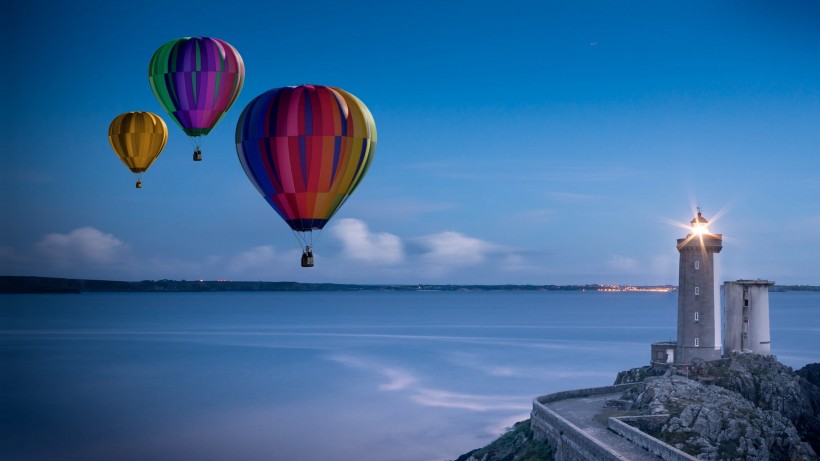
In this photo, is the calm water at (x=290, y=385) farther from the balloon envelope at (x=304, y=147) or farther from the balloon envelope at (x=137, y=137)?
the balloon envelope at (x=304, y=147)

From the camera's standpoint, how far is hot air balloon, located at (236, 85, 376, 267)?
3512 centimetres

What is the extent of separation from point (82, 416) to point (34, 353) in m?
53.6

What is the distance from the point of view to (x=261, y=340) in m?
136

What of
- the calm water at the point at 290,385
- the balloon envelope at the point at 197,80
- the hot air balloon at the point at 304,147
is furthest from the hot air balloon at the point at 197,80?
the calm water at the point at 290,385

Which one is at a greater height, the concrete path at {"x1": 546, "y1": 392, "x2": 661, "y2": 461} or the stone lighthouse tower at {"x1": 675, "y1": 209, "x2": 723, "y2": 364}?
the stone lighthouse tower at {"x1": 675, "y1": 209, "x2": 723, "y2": 364}

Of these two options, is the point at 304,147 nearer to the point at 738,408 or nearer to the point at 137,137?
the point at 738,408

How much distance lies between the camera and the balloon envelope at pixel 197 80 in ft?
157

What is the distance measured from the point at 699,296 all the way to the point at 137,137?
36.9 metres

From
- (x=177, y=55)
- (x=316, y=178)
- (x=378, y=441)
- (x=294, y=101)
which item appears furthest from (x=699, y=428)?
(x=177, y=55)

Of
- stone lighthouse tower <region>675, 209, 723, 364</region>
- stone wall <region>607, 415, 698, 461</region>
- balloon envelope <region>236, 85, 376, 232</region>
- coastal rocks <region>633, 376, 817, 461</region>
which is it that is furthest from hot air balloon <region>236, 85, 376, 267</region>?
stone lighthouse tower <region>675, 209, 723, 364</region>

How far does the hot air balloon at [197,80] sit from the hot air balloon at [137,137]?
25.2 feet

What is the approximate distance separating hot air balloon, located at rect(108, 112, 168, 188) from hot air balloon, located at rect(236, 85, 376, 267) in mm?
22836

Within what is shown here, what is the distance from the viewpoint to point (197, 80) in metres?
48.0

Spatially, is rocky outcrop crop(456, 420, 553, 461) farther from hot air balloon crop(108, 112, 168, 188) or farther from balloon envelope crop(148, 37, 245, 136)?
hot air balloon crop(108, 112, 168, 188)
